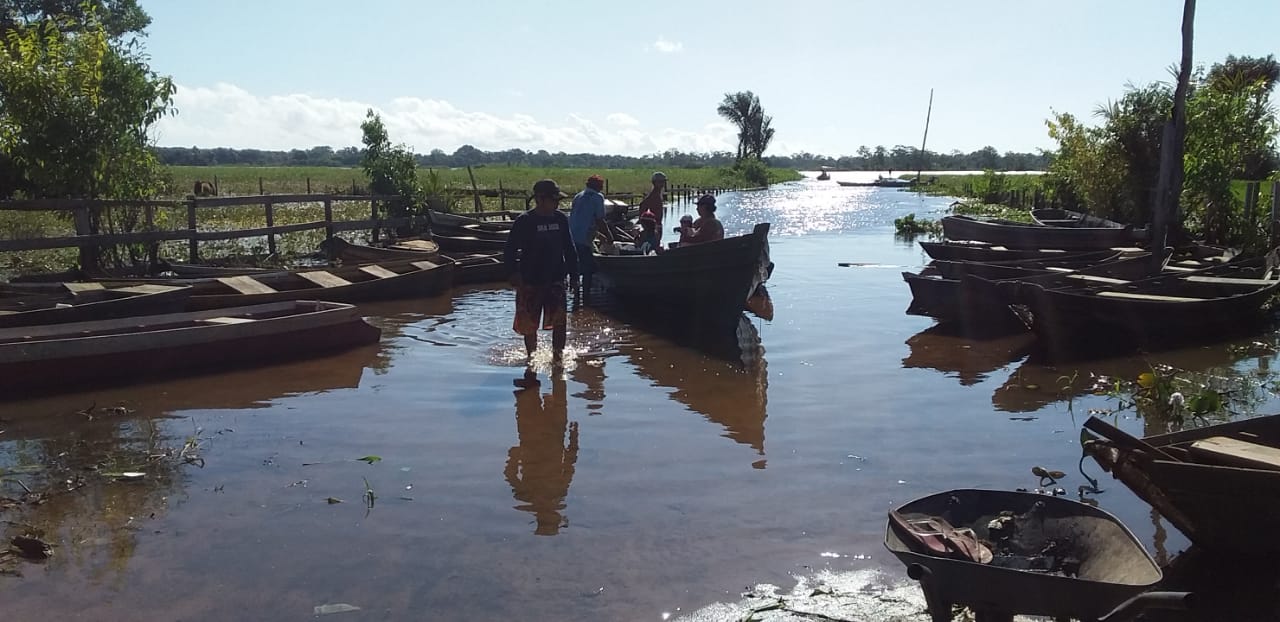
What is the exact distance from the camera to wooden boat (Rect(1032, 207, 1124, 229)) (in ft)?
57.4

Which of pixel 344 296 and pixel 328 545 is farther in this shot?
pixel 344 296

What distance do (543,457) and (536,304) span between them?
8.49 ft

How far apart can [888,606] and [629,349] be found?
6239 millimetres

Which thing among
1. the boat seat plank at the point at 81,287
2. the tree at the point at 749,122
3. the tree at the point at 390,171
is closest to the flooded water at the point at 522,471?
the boat seat plank at the point at 81,287

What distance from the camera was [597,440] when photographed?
271 inches

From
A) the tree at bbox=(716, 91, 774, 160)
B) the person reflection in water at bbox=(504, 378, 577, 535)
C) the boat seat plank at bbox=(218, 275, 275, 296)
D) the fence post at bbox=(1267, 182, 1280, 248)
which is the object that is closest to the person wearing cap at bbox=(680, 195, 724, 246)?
the person reflection in water at bbox=(504, 378, 577, 535)

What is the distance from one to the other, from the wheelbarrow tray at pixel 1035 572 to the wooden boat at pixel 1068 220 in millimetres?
13495

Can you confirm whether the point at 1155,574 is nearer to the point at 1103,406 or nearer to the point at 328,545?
the point at 328,545

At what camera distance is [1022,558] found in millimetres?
3775

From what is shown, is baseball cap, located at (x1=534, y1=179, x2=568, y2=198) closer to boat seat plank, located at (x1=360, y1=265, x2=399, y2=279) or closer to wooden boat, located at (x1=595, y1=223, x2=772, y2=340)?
wooden boat, located at (x1=595, y1=223, x2=772, y2=340)

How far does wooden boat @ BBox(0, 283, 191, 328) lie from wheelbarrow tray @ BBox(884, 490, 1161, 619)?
27.4 feet

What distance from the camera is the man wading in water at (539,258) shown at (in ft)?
28.0

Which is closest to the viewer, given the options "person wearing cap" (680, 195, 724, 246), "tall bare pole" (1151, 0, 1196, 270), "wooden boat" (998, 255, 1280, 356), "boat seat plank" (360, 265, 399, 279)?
"wooden boat" (998, 255, 1280, 356)

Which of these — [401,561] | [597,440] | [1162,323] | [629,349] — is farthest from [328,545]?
[1162,323]
